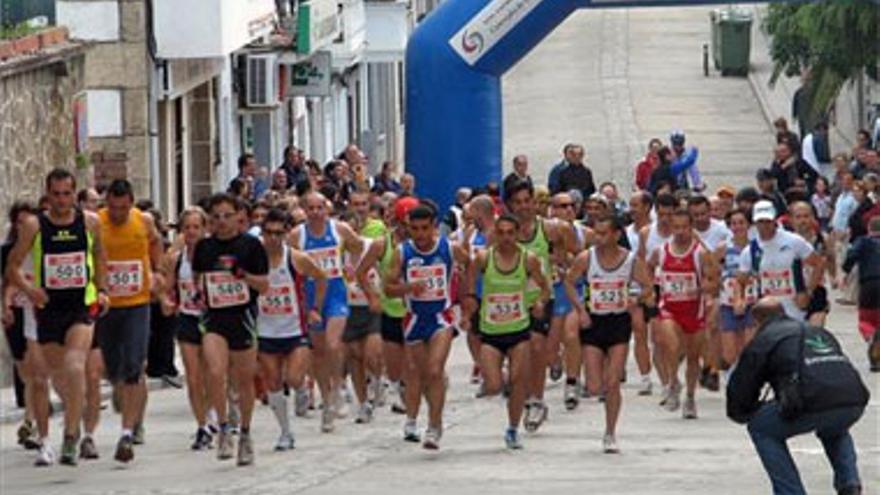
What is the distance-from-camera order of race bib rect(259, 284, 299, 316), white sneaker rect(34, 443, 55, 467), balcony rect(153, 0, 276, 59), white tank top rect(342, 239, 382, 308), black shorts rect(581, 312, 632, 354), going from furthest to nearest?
balcony rect(153, 0, 276, 59), white tank top rect(342, 239, 382, 308), black shorts rect(581, 312, 632, 354), race bib rect(259, 284, 299, 316), white sneaker rect(34, 443, 55, 467)

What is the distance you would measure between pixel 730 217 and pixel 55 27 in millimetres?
9218

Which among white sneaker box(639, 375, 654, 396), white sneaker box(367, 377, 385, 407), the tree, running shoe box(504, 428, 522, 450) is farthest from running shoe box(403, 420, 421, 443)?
the tree

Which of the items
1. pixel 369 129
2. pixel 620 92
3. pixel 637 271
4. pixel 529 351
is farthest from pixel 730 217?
pixel 620 92

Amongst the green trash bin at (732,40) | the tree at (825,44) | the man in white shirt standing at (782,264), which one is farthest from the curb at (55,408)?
→ the green trash bin at (732,40)

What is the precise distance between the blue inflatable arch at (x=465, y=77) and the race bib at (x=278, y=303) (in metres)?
12.5

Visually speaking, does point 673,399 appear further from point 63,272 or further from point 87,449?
point 63,272

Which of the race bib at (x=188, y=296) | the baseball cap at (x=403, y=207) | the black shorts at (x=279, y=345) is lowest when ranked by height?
the black shorts at (x=279, y=345)

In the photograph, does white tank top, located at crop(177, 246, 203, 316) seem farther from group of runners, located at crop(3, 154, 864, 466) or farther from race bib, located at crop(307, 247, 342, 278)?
race bib, located at crop(307, 247, 342, 278)

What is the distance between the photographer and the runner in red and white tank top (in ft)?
72.9

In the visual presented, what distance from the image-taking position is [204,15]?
3306 cm

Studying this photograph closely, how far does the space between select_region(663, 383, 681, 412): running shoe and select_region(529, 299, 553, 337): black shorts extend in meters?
0.99

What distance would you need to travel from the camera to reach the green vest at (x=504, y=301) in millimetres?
19266

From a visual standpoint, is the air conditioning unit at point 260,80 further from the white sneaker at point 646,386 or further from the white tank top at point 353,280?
the white tank top at point 353,280

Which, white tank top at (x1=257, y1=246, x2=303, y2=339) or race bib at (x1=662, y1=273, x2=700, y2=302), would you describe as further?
race bib at (x1=662, y1=273, x2=700, y2=302)
